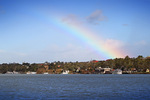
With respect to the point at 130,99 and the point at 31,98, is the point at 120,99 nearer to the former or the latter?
the point at 130,99

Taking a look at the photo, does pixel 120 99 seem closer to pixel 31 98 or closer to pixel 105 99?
pixel 105 99

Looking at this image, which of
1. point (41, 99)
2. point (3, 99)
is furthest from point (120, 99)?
point (3, 99)

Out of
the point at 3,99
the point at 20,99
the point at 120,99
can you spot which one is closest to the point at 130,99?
the point at 120,99

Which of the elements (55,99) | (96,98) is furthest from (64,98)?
(96,98)

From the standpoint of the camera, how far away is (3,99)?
169 ft

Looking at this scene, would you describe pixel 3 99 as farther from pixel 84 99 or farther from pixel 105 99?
pixel 105 99

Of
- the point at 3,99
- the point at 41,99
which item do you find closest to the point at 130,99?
the point at 41,99

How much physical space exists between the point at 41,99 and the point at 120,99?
1641 centimetres

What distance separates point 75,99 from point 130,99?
37.5 ft

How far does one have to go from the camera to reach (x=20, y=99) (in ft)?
168

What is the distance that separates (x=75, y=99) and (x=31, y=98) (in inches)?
371

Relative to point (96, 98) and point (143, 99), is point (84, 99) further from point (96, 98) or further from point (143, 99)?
point (143, 99)

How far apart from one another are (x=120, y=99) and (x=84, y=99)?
24.5 ft

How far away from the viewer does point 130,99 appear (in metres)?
50.9
